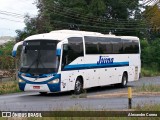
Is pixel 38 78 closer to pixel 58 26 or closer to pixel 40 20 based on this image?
pixel 40 20

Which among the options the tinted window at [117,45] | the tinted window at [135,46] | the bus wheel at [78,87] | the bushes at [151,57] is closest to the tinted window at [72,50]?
the bus wheel at [78,87]

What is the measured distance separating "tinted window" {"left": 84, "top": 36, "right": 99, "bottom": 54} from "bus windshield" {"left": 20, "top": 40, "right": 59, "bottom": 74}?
286 cm

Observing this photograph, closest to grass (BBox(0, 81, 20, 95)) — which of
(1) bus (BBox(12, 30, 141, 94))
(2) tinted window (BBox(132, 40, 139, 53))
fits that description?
(1) bus (BBox(12, 30, 141, 94))

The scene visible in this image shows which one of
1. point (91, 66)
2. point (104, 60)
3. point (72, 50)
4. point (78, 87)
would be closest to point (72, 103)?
point (72, 50)

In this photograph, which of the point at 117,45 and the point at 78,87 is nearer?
the point at 78,87

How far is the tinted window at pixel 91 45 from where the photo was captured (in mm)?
24909

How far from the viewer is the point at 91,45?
25.3m

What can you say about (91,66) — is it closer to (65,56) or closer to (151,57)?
(65,56)

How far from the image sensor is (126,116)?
8.86m

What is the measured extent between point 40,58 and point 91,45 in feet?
12.9

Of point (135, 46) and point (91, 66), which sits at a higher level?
point (135, 46)

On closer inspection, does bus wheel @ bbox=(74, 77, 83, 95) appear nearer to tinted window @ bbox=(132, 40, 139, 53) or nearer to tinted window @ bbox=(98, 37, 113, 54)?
tinted window @ bbox=(98, 37, 113, 54)

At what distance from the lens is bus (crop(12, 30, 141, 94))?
2222 cm

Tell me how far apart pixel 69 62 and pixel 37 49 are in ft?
5.86
